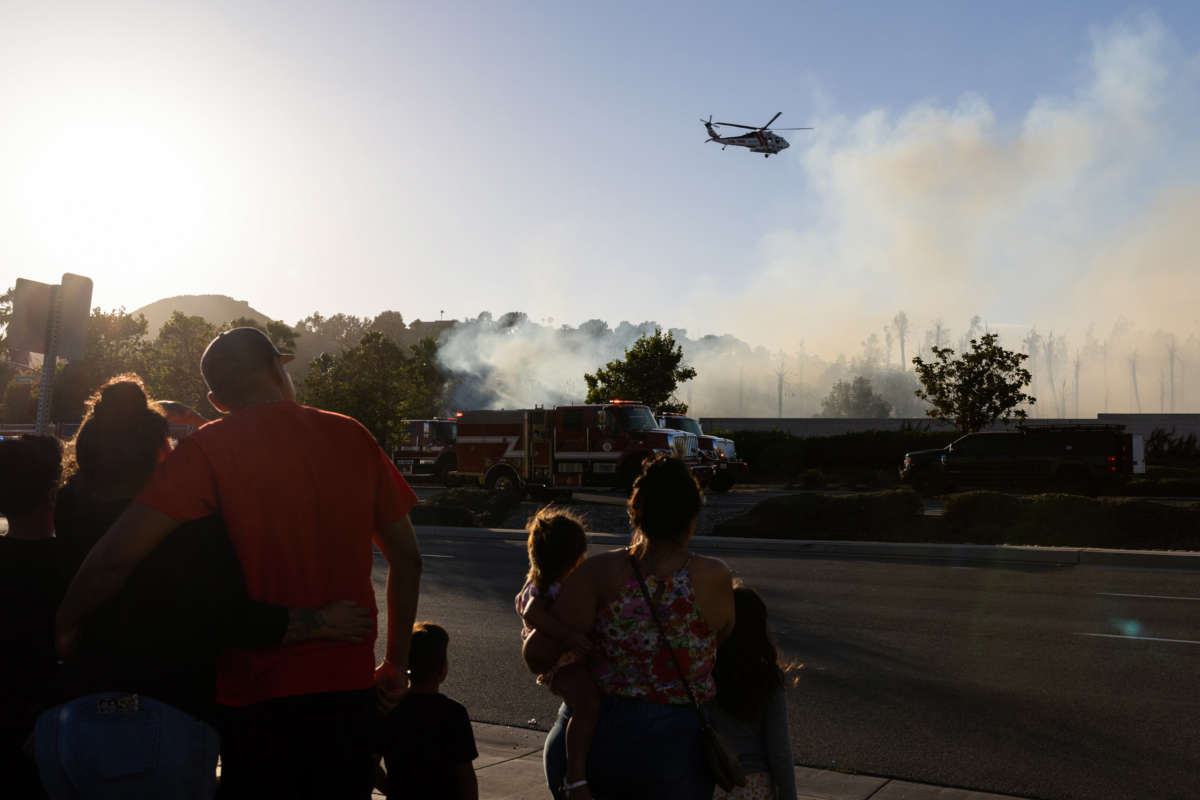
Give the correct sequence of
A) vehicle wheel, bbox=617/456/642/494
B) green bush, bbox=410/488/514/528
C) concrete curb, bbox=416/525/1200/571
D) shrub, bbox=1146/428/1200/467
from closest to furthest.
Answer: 1. concrete curb, bbox=416/525/1200/571
2. green bush, bbox=410/488/514/528
3. vehicle wheel, bbox=617/456/642/494
4. shrub, bbox=1146/428/1200/467

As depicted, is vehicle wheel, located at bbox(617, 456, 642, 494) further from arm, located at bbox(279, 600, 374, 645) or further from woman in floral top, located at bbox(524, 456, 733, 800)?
arm, located at bbox(279, 600, 374, 645)

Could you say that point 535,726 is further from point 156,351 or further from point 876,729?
point 156,351

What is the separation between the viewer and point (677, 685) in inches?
122

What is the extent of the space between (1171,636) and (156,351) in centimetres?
7092

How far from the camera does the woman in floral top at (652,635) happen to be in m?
3.07

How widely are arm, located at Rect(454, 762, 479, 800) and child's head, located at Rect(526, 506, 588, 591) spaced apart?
0.70 metres

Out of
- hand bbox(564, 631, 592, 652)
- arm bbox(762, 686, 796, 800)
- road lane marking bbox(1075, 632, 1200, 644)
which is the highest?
hand bbox(564, 631, 592, 652)

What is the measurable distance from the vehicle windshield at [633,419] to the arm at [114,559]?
23.6 meters

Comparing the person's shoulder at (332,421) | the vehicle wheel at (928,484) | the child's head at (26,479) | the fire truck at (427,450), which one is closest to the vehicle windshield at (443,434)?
the fire truck at (427,450)

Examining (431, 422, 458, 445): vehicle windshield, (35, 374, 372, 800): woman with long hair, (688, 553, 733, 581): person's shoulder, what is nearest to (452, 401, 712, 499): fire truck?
(431, 422, 458, 445): vehicle windshield

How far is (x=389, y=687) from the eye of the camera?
9.66ft

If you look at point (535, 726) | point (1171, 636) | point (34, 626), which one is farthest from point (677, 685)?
point (1171, 636)

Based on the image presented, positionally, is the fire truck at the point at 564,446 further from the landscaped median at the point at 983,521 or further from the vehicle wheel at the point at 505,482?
the landscaped median at the point at 983,521

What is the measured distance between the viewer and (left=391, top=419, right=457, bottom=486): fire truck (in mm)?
36875
